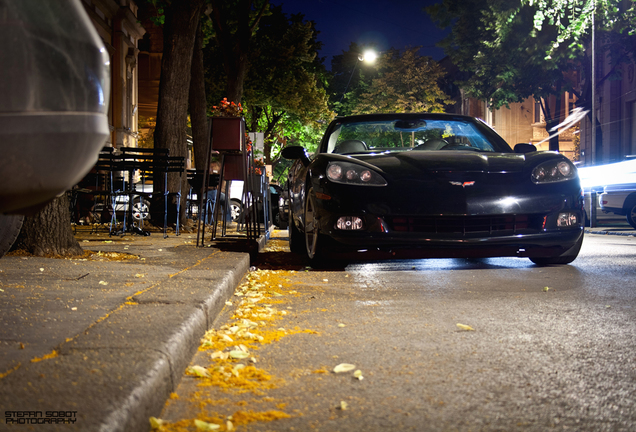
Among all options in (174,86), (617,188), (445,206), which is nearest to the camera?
(445,206)

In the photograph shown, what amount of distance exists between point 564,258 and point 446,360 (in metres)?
3.69

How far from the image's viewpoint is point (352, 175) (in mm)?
5785

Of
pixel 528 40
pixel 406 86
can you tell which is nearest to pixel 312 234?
pixel 528 40

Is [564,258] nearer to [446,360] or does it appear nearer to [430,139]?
[430,139]

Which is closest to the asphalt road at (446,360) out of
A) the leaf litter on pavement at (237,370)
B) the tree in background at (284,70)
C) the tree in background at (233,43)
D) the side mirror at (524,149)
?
the leaf litter on pavement at (237,370)

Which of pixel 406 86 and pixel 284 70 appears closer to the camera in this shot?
pixel 284 70

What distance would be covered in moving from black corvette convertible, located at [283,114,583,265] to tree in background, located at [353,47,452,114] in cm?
4410

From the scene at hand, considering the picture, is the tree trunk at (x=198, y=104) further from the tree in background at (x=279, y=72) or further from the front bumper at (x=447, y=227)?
the tree in background at (x=279, y=72)

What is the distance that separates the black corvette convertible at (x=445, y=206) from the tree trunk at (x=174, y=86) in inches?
262

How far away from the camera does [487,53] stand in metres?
28.7

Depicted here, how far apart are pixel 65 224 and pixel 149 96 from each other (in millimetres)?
29645

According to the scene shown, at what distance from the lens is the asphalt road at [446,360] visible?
7.59 feet

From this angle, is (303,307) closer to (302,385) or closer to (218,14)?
(302,385)

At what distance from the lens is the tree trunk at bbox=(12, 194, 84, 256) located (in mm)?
6289
